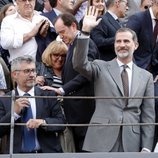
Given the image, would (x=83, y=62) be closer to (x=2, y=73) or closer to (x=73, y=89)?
(x=73, y=89)

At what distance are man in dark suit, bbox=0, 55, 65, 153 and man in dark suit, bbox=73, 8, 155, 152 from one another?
43 centimetres

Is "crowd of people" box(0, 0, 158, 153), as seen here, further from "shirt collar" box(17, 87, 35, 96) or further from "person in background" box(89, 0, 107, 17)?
"person in background" box(89, 0, 107, 17)

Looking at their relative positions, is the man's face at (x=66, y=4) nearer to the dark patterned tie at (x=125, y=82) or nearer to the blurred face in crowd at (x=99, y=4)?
the blurred face in crowd at (x=99, y=4)

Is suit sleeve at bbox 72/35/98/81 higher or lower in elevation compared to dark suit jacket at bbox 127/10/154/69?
lower

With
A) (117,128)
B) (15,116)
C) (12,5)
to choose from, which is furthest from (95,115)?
(12,5)

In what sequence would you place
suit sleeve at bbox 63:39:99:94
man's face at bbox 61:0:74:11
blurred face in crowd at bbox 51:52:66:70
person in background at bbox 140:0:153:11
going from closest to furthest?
suit sleeve at bbox 63:39:99:94, blurred face in crowd at bbox 51:52:66:70, man's face at bbox 61:0:74:11, person in background at bbox 140:0:153:11

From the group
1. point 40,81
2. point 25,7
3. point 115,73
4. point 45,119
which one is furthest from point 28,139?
point 25,7

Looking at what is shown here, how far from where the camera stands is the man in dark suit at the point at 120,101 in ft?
30.5

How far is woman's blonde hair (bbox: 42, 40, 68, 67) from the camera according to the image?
400 inches

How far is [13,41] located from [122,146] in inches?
91.8

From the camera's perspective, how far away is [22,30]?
10.9 m

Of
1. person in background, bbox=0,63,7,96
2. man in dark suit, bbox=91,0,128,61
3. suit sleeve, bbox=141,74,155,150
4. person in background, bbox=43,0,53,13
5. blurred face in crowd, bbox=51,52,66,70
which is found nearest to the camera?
suit sleeve, bbox=141,74,155,150

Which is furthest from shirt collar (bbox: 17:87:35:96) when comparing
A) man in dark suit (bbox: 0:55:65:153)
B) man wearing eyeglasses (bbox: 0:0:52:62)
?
man wearing eyeglasses (bbox: 0:0:52:62)

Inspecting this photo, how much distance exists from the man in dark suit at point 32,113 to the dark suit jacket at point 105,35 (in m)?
1.21
